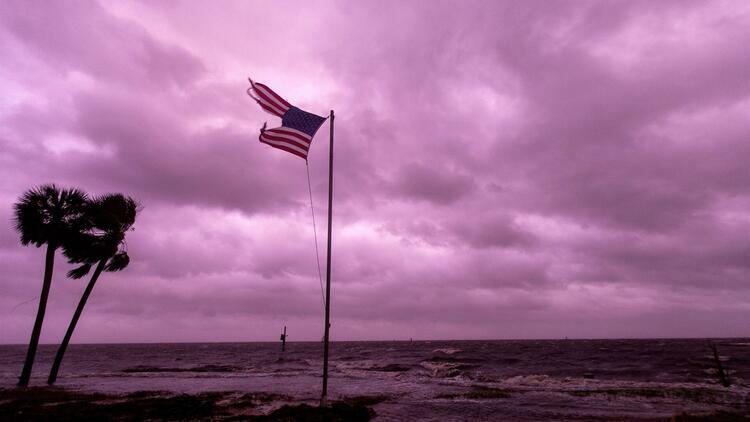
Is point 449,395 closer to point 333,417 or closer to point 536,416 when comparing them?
point 536,416

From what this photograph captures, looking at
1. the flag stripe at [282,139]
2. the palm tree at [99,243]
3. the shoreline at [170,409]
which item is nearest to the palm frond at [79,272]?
the palm tree at [99,243]

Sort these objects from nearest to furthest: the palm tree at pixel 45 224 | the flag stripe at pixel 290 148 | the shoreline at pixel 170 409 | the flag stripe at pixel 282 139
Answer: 1. the shoreline at pixel 170 409
2. the flag stripe at pixel 282 139
3. the flag stripe at pixel 290 148
4. the palm tree at pixel 45 224

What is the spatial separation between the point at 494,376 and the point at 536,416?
21603 millimetres

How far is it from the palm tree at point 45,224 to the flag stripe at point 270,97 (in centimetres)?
1844

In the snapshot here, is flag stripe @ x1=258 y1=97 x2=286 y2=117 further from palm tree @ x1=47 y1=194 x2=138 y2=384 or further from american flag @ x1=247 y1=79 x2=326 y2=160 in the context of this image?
palm tree @ x1=47 y1=194 x2=138 y2=384

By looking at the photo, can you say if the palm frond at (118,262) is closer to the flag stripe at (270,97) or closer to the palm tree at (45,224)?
the palm tree at (45,224)

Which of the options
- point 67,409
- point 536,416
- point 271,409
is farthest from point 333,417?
point 67,409

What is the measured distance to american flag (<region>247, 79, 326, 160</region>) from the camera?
15.7 m

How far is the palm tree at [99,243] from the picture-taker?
90.4ft

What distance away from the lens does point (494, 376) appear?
126 feet

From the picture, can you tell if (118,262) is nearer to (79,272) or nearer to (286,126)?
(79,272)

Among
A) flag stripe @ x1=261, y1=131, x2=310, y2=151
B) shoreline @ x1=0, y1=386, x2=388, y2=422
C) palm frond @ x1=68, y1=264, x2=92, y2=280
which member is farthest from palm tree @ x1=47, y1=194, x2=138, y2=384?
flag stripe @ x1=261, y1=131, x2=310, y2=151

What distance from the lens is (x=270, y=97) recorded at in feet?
52.0

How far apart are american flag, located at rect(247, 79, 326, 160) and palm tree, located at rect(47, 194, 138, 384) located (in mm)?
17940
